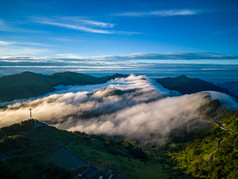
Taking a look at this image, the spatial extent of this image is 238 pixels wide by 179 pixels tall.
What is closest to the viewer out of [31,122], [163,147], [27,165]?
[27,165]

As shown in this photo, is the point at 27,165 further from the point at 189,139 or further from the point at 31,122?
the point at 189,139

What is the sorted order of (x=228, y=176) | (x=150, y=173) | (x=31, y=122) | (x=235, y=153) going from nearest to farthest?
(x=228, y=176), (x=235, y=153), (x=150, y=173), (x=31, y=122)

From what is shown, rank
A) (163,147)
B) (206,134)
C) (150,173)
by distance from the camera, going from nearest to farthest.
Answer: (150,173)
(206,134)
(163,147)

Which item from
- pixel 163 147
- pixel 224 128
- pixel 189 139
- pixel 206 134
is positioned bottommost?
pixel 163 147

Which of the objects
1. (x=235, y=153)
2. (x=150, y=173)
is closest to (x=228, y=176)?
(x=235, y=153)

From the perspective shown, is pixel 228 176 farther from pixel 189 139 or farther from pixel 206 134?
pixel 189 139

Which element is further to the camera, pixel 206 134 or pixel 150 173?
pixel 206 134

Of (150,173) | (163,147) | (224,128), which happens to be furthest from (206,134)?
(150,173)

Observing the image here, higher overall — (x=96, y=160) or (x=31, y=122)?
(x=31, y=122)

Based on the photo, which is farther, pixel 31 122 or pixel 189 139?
pixel 189 139
